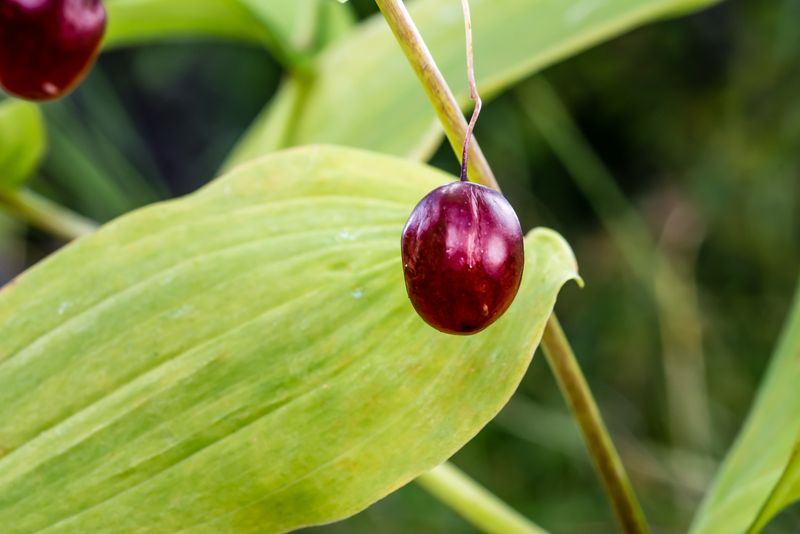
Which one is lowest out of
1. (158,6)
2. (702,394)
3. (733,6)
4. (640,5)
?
(702,394)

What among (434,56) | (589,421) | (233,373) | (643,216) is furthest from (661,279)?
(233,373)

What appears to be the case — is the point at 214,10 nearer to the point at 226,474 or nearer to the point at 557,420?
the point at 226,474

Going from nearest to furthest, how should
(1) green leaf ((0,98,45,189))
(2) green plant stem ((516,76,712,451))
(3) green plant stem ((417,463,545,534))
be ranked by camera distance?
(3) green plant stem ((417,463,545,534))
(1) green leaf ((0,98,45,189))
(2) green plant stem ((516,76,712,451))

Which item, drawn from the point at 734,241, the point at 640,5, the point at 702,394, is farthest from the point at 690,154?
the point at 640,5

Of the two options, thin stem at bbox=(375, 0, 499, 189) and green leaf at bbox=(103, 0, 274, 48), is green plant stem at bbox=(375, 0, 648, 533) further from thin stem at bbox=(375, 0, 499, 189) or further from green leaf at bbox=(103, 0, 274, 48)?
green leaf at bbox=(103, 0, 274, 48)

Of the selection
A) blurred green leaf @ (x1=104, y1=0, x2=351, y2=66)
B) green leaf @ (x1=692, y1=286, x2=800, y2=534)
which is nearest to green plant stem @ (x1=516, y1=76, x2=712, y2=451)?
blurred green leaf @ (x1=104, y1=0, x2=351, y2=66)

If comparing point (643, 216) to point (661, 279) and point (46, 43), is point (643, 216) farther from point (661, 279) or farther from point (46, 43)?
point (46, 43)

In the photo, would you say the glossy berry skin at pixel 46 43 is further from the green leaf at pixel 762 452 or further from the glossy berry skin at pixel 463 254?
the green leaf at pixel 762 452

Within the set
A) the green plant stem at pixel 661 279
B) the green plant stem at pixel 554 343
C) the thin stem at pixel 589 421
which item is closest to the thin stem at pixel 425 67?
the green plant stem at pixel 554 343
